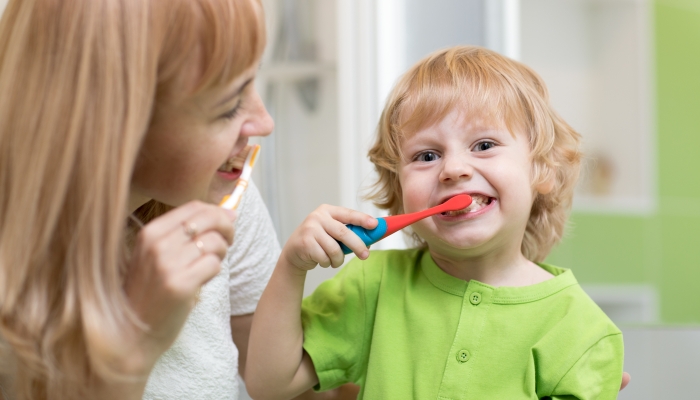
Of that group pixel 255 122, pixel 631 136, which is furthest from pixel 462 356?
pixel 631 136

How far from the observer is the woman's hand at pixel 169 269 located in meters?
0.52

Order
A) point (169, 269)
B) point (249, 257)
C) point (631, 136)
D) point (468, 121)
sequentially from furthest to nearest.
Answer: point (631, 136), point (249, 257), point (468, 121), point (169, 269)

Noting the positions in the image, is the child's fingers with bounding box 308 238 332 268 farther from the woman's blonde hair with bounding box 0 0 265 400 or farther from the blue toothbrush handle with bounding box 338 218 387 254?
the woman's blonde hair with bounding box 0 0 265 400

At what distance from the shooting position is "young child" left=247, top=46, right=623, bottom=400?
28.1 inches

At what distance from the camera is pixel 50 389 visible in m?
0.56

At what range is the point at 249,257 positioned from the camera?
36.9 inches

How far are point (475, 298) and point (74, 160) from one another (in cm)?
45

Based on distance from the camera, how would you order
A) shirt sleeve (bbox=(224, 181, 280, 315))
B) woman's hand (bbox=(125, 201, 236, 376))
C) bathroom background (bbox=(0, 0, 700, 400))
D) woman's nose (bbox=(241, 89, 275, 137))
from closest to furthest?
woman's hand (bbox=(125, 201, 236, 376))
woman's nose (bbox=(241, 89, 275, 137))
shirt sleeve (bbox=(224, 181, 280, 315))
bathroom background (bbox=(0, 0, 700, 400))

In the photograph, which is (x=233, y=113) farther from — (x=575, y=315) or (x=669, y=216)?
(x=669, y=216)

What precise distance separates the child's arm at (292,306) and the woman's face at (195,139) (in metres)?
0.13

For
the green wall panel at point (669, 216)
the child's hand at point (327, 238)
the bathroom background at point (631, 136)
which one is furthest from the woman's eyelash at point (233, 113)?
the green wall panel at point (669, 216)

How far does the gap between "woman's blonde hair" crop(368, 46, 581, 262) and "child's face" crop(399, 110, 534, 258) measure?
0.05ft

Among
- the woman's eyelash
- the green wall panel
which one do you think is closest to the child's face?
the woman's eyelash

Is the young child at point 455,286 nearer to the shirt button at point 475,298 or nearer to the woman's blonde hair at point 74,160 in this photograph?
the shirt button at point 475,298
